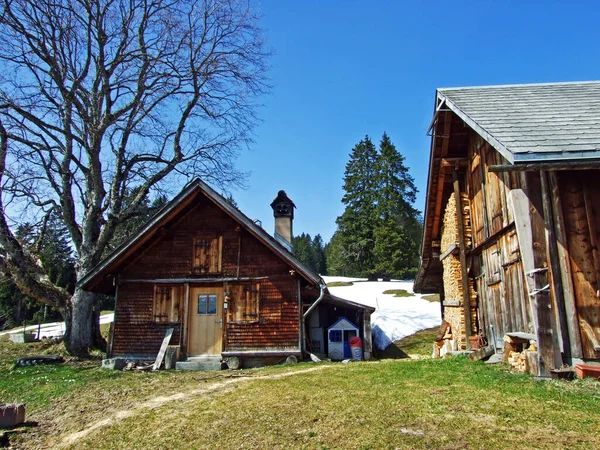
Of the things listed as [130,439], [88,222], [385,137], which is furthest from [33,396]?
[385,137]

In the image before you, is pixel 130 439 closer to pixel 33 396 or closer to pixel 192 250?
pixel 33 396

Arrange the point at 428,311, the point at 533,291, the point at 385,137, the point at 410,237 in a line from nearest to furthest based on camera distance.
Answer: the point at 533,291 → the point at 428,311 → the point at 410,237 → the point at 385,137

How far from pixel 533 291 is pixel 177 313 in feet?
36.4

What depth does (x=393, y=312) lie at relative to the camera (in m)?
26.2

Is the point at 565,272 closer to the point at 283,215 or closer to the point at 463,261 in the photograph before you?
the point at 463,261

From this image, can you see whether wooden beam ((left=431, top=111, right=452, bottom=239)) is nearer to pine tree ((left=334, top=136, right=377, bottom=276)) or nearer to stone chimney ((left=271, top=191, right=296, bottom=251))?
stone chimney ((left=271, top=191, right=296, bottom=251))

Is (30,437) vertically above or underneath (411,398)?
underneath

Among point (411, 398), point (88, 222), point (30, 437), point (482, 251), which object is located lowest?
point (30, 437)

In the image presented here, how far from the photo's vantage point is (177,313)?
14898 mm

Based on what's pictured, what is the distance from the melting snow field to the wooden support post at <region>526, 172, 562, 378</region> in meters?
13.4

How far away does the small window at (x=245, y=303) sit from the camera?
14617mm

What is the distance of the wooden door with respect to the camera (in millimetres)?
14742

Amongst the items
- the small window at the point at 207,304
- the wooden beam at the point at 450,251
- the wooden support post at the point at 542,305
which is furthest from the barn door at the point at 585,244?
the small window at the point at 207,304

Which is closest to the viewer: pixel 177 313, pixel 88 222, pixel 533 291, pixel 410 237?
pixel 533 291
